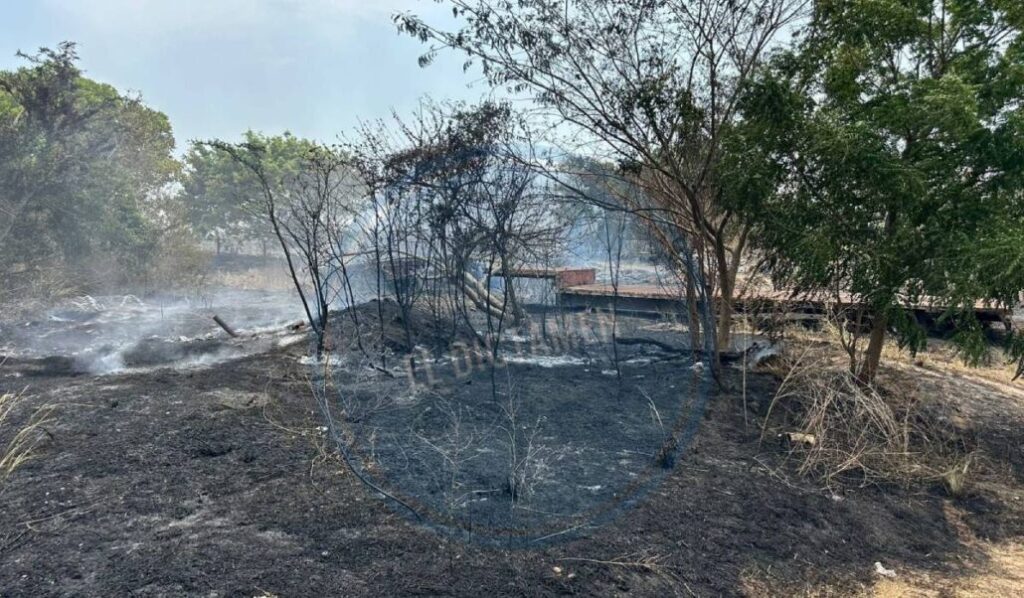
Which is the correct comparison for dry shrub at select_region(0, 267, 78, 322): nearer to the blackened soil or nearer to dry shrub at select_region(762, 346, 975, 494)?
the blackened soil

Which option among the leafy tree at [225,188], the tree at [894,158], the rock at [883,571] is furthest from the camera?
the leafy tree at [225,188]

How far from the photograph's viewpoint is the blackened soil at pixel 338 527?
2.45m

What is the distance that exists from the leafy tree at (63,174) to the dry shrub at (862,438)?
14378mm

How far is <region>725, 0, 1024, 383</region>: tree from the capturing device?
14.4 ft

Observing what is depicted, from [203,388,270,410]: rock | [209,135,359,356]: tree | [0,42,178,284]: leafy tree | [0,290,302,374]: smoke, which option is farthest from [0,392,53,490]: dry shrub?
[0,42,178,284]: leafy tree

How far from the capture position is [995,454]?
4934 mm

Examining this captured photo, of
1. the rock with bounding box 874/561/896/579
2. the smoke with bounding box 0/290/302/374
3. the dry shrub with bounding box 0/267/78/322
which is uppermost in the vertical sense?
the dry shrub with bounding box 0/267/78/322

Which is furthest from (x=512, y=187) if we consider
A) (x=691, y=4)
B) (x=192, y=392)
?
(x=192, y=392)

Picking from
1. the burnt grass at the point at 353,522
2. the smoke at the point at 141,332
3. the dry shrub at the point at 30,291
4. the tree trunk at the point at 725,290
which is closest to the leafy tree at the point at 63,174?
the dry shrub at the point at 30,291

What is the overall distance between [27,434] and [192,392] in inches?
53.5

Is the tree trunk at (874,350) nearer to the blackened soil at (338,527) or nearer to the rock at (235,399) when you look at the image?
the blackened soil at (338,527)

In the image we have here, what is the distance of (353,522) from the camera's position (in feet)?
9.68

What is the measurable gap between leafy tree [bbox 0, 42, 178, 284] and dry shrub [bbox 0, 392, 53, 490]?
32.1 feet

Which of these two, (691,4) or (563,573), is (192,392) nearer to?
(563,573)
